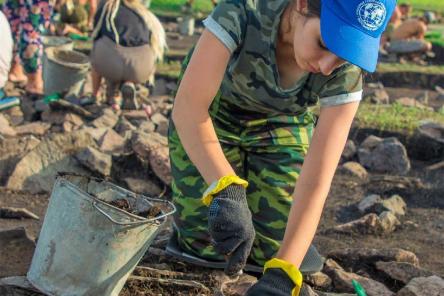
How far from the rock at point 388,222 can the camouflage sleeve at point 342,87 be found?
184 centimetres

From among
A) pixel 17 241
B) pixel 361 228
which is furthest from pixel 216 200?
pixel 361 228

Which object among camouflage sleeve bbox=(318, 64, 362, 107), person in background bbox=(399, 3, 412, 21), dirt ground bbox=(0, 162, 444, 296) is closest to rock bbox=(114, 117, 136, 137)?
dirt ground bbox=(0, 162, 444, 296)

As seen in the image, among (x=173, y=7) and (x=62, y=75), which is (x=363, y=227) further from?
(x=173, y=7)

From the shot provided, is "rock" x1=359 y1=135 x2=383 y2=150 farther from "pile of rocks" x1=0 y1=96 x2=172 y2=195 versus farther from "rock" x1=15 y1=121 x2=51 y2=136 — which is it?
"rock" x1=15 y1=121 x2=51 y2=136

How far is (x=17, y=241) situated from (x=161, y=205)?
72cm

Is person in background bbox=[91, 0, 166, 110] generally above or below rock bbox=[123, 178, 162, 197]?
above

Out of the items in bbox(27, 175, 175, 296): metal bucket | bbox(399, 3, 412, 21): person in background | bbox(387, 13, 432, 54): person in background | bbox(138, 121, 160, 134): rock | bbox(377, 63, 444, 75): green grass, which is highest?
bbox(27, 175, 175, 296): metal bucket

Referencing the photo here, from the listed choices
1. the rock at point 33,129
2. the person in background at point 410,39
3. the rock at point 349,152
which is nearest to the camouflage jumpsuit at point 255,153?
the rock at point 349,152

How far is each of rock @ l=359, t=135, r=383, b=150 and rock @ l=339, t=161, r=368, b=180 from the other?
1.14ft

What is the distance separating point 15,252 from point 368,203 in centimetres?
236

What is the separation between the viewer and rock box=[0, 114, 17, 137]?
599cm

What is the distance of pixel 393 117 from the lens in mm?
7191

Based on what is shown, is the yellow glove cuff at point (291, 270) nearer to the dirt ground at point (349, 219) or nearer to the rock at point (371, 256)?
the dirt ground at point (349, 219)

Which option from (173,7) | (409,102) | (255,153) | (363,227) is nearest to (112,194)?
(255,153)
